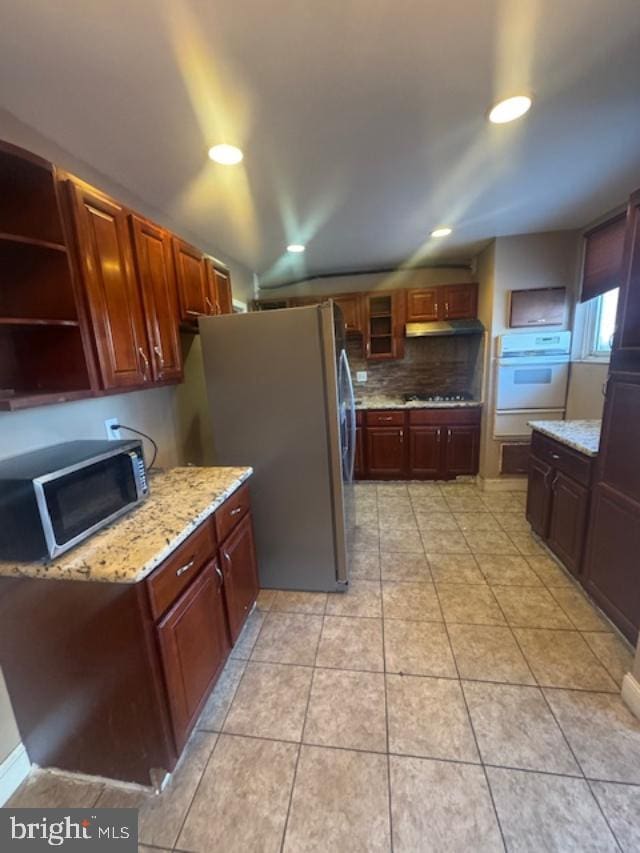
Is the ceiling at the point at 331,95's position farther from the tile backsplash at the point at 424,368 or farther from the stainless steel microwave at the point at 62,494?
the tile backsplash at the point at 424,368

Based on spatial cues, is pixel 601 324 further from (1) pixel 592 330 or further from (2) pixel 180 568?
(2) pixel 180 568

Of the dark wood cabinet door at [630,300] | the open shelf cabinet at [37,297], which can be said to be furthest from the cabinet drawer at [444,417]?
the open shelf cabinet at [37,297]

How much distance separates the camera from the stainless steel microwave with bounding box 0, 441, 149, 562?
1.03 meters

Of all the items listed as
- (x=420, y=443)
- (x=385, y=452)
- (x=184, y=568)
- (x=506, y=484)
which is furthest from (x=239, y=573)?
(x=506, y=484)

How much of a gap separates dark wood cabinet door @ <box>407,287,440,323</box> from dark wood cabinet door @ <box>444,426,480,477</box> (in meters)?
1.26

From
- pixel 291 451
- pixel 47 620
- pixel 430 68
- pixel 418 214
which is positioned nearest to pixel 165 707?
pixel 47 620

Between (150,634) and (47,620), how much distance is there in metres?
0.36

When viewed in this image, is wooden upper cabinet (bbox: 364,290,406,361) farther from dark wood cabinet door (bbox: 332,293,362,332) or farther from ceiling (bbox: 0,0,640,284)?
ceiling (bbox: 0,0,640,284)

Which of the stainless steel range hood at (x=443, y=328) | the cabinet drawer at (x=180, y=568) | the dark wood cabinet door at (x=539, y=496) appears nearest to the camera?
the cabinet drawer at (x=180, y=568)

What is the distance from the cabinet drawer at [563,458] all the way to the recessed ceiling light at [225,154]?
2423 mm

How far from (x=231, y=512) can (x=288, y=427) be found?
1.91 ft

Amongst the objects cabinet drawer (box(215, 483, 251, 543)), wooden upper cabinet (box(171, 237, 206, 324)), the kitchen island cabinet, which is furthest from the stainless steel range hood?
the kitchen island cabinet

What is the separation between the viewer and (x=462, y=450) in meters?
3.75

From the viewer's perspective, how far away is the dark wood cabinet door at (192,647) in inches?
46.7
